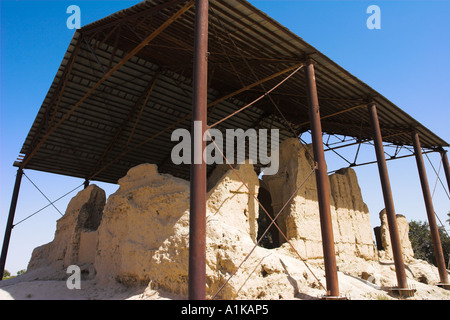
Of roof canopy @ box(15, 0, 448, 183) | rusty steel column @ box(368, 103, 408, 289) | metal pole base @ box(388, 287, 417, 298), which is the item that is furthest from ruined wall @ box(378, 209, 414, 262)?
metal pole base @ box(388, 287, 417, 298)

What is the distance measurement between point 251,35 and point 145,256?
7018 mm

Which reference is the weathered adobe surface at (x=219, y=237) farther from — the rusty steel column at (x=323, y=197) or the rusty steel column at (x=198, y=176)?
the rusty steel column at (x=198, y=176)

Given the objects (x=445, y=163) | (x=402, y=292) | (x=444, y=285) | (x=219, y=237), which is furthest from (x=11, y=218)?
(x=445, y=163)

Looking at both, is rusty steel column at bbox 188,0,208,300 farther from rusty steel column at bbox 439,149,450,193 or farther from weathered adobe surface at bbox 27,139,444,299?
rusty steel column at bbox 439,149,450,193

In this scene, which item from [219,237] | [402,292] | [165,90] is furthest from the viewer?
[165,90]

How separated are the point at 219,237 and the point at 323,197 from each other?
3135 mm

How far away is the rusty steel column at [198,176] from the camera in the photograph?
573 centimetres

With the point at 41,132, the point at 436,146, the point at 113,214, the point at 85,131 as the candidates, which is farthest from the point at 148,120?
the point at 436,146

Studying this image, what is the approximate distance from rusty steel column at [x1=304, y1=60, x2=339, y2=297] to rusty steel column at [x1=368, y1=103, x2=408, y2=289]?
3.87 metres

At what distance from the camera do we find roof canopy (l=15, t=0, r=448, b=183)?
1018cm

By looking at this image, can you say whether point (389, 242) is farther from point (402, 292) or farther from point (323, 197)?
point (323, 197)

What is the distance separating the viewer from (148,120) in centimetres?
1717

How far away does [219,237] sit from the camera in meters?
8.52

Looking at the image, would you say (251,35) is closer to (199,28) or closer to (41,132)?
(199,28)
